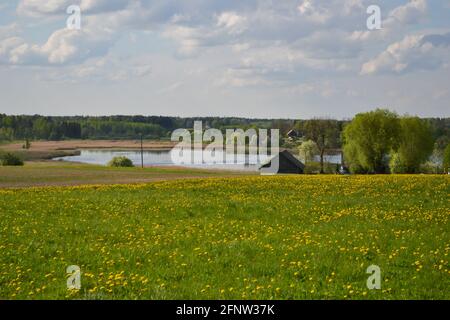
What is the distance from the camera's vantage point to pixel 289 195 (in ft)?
94.1

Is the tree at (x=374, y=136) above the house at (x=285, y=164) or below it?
above

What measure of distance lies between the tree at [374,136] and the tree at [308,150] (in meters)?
21.9

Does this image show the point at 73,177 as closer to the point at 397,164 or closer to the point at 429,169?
the point at 397,164

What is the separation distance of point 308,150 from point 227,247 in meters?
97.7

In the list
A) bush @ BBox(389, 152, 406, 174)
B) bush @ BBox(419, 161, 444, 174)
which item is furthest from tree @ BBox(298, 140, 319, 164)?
bush @ BBox(389, 152, 406, 174)

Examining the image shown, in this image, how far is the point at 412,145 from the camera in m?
Result: 87.4

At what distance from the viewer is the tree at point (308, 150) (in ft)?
363

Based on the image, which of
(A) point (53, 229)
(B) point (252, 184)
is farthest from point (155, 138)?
(A) point (53, 229)

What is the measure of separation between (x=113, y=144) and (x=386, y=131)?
10467 centimetres

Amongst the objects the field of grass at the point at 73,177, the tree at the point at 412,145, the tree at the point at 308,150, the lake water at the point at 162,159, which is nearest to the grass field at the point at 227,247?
the field of grass at the point at 73,177

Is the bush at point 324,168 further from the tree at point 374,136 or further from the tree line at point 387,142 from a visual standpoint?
the tree at point 374,136
